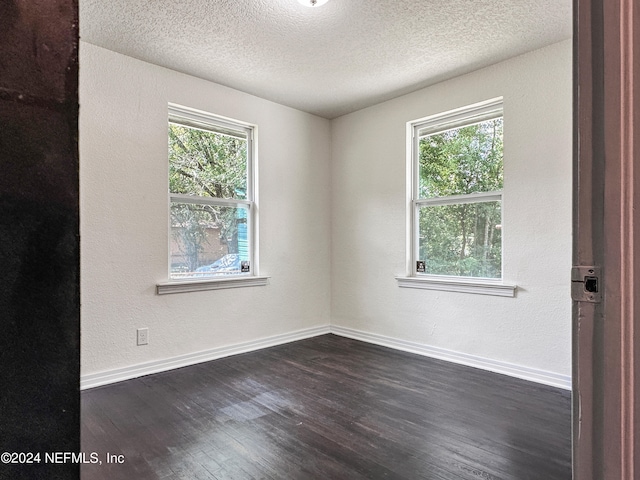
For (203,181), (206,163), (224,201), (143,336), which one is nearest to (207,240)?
(224,201)

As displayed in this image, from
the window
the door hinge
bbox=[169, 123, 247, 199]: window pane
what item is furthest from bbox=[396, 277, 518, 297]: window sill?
the door hinge

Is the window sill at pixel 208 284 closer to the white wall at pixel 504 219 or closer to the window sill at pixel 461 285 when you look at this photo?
the white wall at pixel 504 219

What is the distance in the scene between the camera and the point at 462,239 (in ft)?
10.9

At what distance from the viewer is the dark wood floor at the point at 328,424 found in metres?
1.72

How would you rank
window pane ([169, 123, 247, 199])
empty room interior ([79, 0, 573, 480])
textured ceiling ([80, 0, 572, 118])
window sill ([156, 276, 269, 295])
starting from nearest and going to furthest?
empty room interior ([79, 0, 573, 480]) < textured ceiling ([80, 0, 572, 118]) < window sill ([156, 276, 269, 295]) < window pane ([169, 123, 247, 199])

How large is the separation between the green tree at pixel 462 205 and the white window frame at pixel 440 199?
0.04 meters

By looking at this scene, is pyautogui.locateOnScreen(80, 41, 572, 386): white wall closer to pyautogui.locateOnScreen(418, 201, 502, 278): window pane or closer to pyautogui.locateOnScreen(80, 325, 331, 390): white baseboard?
pyautogui.locateOnScreen(80, 325, 331, 390): white baseboard

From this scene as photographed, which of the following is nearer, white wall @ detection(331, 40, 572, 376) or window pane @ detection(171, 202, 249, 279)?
white wall @ detection(331, 40, 572, 376)

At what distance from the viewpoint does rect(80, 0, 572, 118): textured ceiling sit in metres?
2.26

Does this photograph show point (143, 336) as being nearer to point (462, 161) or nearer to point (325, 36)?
point (325, 36)

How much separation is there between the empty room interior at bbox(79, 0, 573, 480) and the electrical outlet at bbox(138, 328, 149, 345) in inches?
0.5

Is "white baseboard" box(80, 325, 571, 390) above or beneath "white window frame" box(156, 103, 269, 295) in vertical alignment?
beneath

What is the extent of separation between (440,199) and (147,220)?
2.52m

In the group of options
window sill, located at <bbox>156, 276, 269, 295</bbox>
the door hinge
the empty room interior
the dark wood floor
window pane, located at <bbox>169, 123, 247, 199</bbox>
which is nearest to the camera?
the door hinge
